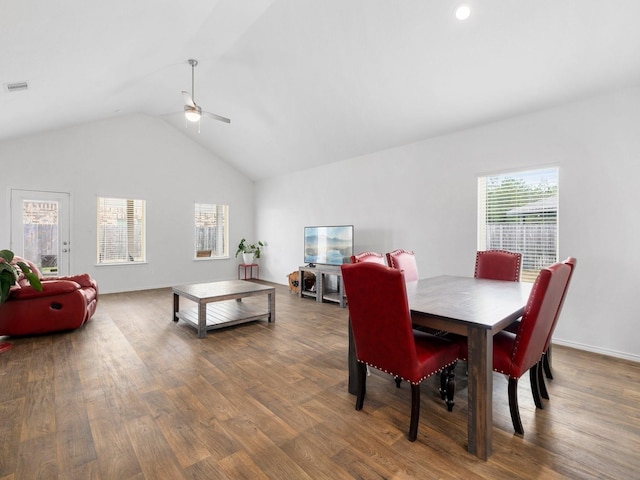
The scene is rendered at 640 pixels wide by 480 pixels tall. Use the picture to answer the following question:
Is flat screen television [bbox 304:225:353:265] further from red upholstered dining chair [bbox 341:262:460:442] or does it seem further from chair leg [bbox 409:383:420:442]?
chair leg [bbox 409:383:420:442]

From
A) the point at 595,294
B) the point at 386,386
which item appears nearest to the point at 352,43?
the point at 386,386

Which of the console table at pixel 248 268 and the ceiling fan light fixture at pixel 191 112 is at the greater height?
the ceiling fan light fixture at pixel 191 112

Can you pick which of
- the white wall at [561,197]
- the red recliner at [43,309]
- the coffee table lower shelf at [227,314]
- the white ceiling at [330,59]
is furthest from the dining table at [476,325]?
the red recliner at [43,309]

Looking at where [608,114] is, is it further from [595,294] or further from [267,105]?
[267,105]

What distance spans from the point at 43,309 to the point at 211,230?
4.33 m

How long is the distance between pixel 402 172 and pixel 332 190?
159 cm

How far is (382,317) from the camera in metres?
1.90

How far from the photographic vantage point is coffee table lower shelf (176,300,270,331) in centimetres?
394

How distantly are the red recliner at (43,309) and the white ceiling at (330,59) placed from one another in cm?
211

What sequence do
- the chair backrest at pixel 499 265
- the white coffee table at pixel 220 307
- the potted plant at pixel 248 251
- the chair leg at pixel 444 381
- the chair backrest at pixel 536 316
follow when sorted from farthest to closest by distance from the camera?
the potted plant at pixel 248 251, the white coffee table at pixel 220 307, the chair backrest at pixel 499 265, the chair leg at pixel 444 381, the chair backrest at pixel 536 316

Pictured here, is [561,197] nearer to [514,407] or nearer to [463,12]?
[463,12]

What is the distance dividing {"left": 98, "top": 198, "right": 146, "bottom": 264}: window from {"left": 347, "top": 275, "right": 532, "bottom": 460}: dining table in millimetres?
5997

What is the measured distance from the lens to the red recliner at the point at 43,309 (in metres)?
3.53

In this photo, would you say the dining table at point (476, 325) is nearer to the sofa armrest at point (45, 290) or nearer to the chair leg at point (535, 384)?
the chair leg at point (535, 384)
